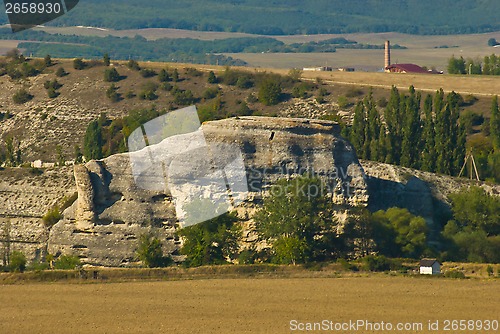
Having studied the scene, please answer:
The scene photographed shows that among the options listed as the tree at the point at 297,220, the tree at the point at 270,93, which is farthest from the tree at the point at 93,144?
the tree at the point at 297,220

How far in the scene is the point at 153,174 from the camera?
5812 centimetres

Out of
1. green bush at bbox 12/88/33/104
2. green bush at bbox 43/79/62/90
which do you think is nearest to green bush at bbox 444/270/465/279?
green bush at bbox 12/88/33/104

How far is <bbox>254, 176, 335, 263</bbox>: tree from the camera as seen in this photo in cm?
5547

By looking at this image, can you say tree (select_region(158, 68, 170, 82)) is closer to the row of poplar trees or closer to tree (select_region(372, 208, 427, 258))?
the row of poplar trees

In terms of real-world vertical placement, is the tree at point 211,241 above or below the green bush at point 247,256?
above

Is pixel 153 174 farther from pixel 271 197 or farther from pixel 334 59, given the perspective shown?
pixel 334 59

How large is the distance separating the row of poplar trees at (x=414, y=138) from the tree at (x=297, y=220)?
17.4 m

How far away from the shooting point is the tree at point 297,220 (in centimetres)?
5547

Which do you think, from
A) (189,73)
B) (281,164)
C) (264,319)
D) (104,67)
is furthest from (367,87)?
(264,319)

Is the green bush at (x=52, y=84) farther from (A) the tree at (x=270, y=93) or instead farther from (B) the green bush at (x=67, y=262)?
(B) the green bush at (x=67, y=262)

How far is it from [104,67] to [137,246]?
57.4 m

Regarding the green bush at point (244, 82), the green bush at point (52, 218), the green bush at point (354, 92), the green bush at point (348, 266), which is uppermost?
the green bush at point (52, 218)

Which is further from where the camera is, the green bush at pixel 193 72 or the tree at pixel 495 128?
the green bush at pixel 193 72

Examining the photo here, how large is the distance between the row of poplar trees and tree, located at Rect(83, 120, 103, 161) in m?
14.8
